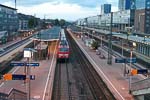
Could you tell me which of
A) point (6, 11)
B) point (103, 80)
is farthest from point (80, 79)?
point (6, 11)

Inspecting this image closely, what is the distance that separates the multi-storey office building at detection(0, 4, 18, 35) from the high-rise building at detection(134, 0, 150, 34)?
4105 cm

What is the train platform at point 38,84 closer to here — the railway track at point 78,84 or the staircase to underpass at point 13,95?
the railway track at point 78,84

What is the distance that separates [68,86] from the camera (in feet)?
115

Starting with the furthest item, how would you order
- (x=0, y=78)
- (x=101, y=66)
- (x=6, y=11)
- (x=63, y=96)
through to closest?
(x=6, y=11), (x=101, y=66), (x=0, y=78), (x=63, y=96)

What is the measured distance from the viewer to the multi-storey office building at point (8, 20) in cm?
10373

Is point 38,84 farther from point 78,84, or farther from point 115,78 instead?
point 115,78

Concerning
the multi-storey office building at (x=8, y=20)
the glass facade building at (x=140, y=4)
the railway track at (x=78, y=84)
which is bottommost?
the railway track at (x=78, y=84)

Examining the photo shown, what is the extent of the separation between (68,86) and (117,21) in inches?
3792

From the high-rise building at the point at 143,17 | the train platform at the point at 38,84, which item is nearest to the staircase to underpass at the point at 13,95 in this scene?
the train platform at the point at 38,84

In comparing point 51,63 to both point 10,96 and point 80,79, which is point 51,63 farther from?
point 10,96

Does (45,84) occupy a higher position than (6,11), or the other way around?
(6,11)

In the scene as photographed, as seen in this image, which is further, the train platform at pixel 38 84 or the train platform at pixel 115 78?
the train platform at pixel 115 78

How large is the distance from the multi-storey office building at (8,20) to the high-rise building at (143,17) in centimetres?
4105

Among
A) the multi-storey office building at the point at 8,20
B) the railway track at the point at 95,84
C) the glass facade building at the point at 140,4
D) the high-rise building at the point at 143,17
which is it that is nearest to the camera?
the railway track at the point at 95,84
